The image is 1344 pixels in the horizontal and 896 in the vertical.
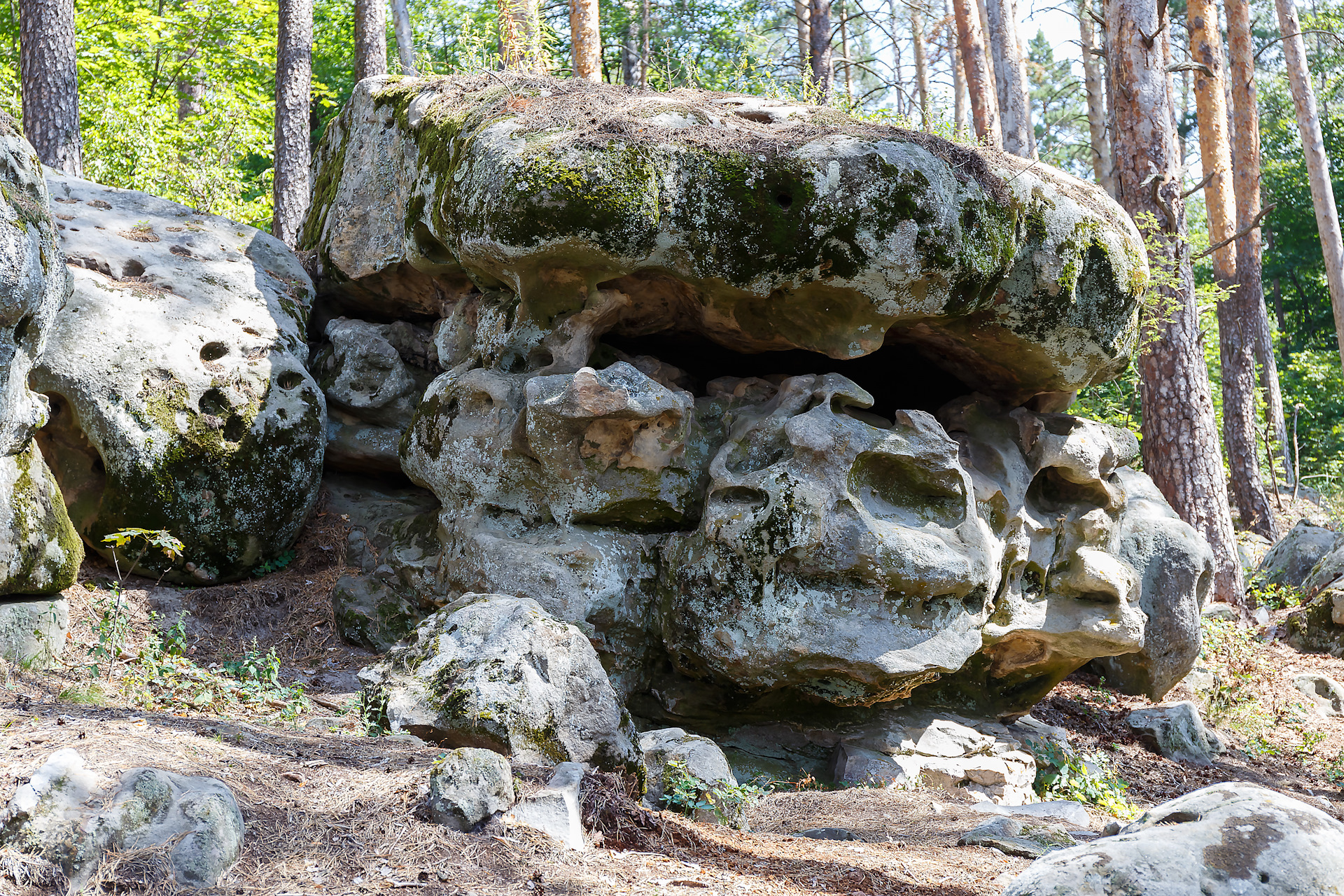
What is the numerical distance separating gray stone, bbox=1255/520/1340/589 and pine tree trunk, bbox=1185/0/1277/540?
1.64m

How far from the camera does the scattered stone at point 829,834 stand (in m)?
5.49

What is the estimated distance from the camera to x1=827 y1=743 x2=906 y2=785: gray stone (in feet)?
23.2

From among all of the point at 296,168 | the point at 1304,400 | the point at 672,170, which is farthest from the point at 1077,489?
the point at 1304,400

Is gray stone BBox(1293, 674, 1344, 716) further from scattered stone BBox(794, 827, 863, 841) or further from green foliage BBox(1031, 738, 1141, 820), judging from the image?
scattered stone BBox(794, 827, 863, 841)

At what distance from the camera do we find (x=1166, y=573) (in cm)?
864

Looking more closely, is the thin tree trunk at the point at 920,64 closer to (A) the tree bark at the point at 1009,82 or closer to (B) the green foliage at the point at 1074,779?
(A) the tree bark at the point at 1009,82

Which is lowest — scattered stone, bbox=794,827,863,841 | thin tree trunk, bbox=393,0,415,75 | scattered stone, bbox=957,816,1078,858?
scattered stone, bbox=957,816,1078,858

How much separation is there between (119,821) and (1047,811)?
518 cm

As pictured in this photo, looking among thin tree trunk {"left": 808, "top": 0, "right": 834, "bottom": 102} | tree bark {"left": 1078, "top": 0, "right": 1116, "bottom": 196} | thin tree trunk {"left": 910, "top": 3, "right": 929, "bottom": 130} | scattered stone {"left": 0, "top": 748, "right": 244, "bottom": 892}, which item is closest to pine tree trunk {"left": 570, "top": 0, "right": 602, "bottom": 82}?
thin tree trunk {"left": 808, "top": 0, "right": 834, "bottom": 102}

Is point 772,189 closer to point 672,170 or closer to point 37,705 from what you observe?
point 672,170

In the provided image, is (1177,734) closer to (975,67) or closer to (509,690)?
(509,690)

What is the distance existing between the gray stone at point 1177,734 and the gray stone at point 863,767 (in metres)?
2.94

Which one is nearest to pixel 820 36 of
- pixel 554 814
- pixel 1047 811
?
pixel 1047 811

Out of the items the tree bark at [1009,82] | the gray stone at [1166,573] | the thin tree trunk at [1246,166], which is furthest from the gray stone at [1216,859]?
the thin tree trunk at [1246,166]
